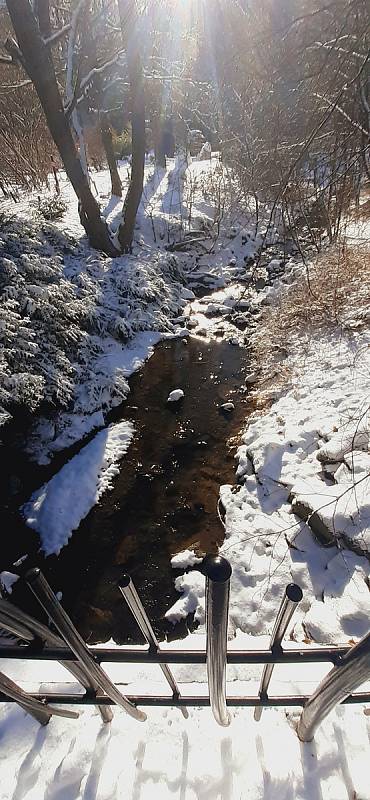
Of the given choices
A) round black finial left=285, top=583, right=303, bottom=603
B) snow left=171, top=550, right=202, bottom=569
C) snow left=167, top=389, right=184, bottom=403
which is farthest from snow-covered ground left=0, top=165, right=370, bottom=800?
snow left=167, top=389, right=184, bottom=403

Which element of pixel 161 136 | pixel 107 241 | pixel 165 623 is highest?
pixel 161 136

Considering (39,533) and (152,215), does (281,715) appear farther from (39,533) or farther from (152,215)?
(152,215)

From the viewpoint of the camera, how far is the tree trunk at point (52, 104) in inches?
249

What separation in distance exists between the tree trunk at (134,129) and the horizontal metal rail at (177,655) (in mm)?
9609

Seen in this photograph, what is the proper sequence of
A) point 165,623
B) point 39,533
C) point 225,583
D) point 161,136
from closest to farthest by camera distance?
point 225,583 < point 165,623 < point 39,533 < point 161,136

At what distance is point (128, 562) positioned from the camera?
4.29 meters

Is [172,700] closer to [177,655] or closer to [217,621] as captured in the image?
[177,655]

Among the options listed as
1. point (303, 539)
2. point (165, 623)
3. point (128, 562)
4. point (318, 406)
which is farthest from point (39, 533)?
point (318, 406)

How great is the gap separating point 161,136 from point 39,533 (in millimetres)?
17027

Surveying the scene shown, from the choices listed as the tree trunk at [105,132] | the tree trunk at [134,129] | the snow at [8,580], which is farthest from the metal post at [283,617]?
the tree trunk at [105,132]

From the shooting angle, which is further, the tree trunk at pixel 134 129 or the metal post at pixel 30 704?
the tree trunk at pixel 134 129

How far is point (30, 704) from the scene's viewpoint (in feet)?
4.96

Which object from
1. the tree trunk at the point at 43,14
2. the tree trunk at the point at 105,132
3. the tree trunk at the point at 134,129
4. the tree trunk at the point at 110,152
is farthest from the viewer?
the tree trunk at the point at 110,152

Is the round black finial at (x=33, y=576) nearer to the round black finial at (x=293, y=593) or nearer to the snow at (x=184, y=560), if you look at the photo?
the round black finial at (x=293, y=593)
